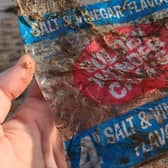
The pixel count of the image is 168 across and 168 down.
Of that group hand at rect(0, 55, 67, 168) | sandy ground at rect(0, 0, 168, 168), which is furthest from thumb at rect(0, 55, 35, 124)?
sandy ground at rect(0, 0, 168, 168)

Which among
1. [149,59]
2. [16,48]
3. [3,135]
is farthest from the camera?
[16,48]

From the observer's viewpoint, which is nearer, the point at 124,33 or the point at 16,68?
the point at 16,68

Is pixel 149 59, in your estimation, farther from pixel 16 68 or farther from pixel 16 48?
pixel 16 48

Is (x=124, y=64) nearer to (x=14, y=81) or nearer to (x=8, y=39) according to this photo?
(x=14, y=81)

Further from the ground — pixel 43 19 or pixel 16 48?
pixel 43 19

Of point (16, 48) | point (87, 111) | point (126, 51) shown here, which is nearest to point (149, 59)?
point (126, 51)

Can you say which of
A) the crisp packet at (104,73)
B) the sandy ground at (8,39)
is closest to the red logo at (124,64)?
the crisp packet at (104,73)

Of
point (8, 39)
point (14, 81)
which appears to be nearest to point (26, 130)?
point (14, 81)

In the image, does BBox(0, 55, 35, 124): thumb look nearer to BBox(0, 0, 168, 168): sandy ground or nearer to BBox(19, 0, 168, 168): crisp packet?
BBox(19, 0, 168, 168): crisp packet
